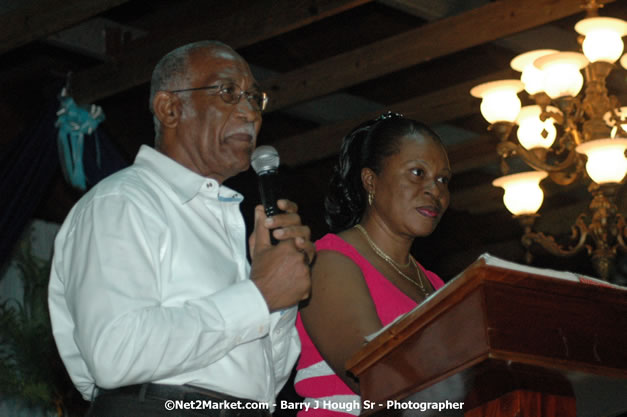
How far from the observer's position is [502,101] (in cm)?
491

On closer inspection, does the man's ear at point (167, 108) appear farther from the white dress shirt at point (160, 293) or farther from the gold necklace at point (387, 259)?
the gold necklace at point (387, 259)

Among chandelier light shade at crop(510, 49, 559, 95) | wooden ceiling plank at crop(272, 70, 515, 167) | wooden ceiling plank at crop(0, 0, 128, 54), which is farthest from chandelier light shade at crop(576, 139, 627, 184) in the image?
wooden ceiling plank at crop(0, 0, 128, 54)

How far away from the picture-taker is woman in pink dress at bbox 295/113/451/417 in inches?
91.4

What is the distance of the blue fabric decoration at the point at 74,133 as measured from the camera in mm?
5707

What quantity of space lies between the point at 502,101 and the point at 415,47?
1.11 m

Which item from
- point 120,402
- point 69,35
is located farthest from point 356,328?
point 69,35

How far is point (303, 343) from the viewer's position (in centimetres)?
250

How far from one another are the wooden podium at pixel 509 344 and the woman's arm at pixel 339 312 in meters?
0.54

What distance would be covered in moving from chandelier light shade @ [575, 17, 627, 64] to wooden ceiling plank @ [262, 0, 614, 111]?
1.36ft

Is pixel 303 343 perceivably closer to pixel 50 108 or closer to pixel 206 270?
pixel 206 270

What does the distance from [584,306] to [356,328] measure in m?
0.78

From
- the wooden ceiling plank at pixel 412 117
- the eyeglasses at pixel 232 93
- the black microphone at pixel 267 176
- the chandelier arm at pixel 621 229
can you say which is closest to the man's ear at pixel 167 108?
the eyeglasses at pixel 232 93

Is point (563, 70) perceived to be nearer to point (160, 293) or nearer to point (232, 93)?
point (232, 93)

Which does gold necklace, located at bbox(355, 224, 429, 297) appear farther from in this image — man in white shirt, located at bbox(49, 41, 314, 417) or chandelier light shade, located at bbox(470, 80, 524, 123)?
chandelier light shade, located at bbox(470, 80, 524, 123)
